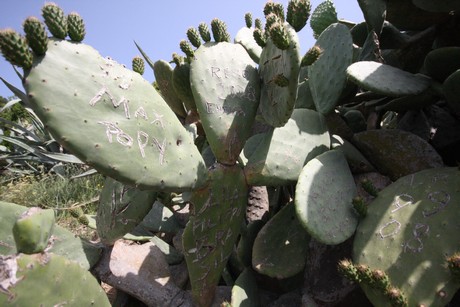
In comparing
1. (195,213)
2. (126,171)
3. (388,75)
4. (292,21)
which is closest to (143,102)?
(126,171)

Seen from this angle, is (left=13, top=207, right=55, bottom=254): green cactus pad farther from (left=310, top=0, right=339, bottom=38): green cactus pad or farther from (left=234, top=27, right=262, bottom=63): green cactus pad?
(left=310, top=0, right=339, bottom=38): green cactus pad

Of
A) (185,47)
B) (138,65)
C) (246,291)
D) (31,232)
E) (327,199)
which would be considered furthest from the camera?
(185,47)

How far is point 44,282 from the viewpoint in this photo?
29.5 inches

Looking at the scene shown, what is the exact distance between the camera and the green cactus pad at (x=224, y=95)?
110 cm

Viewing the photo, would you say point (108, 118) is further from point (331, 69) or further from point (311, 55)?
point (331, 69)

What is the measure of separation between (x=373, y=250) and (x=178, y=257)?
2.54 feet

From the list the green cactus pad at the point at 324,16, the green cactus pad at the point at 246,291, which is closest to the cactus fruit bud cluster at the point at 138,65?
the green cactus pad at the point at 246,291

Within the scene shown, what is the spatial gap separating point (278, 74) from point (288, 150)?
0.25m

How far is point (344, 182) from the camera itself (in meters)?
1.12

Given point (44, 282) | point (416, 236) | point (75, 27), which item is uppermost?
point (75, 27)

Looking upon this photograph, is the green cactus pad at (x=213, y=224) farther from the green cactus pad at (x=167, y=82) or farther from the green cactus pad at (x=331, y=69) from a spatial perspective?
the green cactus pad at (x=167, y=82)

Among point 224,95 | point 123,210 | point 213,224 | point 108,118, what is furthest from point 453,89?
point 123,210

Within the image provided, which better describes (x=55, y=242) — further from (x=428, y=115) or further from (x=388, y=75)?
(x=428, y=115)

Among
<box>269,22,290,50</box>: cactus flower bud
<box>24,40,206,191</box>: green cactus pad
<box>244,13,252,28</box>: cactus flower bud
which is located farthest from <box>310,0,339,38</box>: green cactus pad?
<box>24,40,206,191</box>: green cactus pad
